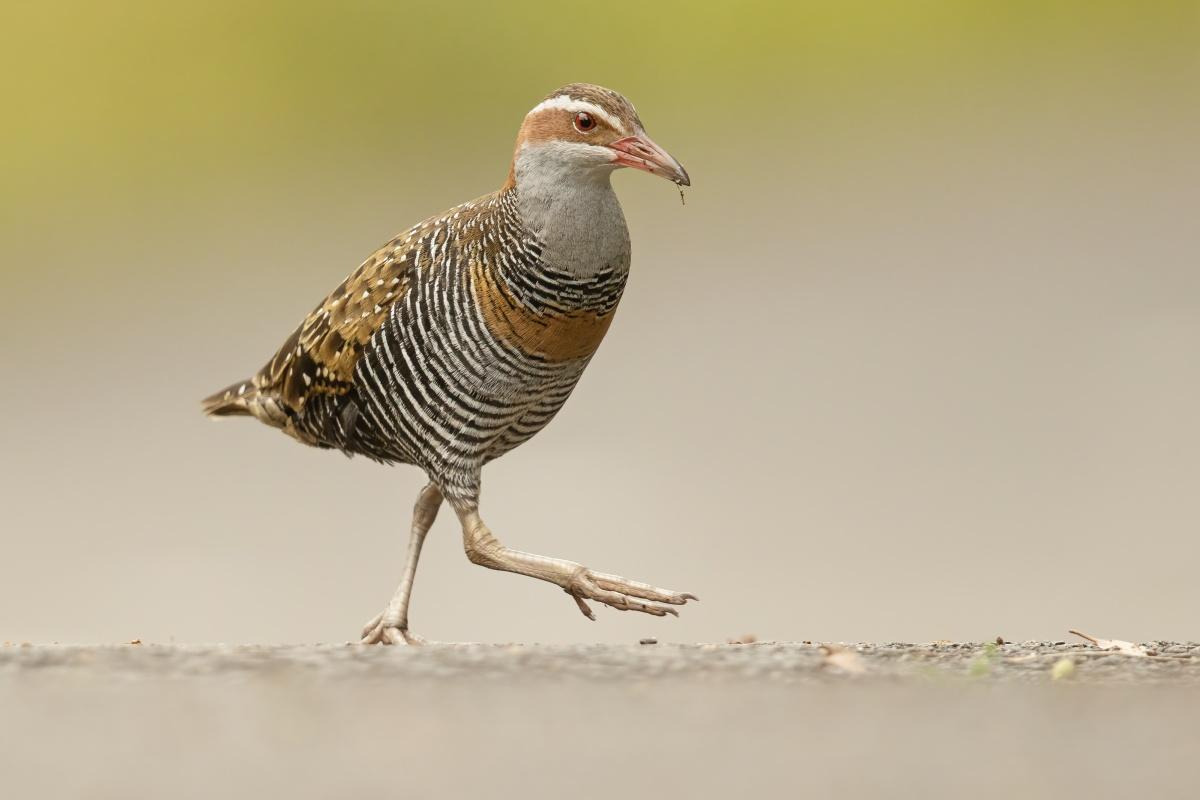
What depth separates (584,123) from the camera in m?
7.38

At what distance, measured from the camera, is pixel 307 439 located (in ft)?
28.1

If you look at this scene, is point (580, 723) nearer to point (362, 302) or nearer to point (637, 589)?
point (637, 589)

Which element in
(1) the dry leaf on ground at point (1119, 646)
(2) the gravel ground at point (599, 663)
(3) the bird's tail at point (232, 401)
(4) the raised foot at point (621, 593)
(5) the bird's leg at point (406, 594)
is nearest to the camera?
(2) the gravel ground at point (599, 663)

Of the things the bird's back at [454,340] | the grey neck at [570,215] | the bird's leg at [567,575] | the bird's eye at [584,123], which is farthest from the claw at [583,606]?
the bird's eye at [584,123]

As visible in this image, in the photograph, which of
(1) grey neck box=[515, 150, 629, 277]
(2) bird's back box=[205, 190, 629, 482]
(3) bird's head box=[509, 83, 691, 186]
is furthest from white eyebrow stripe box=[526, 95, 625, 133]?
(2) bird's back box=[205, 190, 629, 482]

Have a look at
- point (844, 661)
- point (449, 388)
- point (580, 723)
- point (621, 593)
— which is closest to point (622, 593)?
point (621, 593)

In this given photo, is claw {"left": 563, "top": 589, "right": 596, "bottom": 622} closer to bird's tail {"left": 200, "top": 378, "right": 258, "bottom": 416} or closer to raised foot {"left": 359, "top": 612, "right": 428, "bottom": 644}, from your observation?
raised foot {"left": 359, "top": 612, "right": 428, "bottom": 644}

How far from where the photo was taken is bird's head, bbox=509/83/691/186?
7289 millimetres

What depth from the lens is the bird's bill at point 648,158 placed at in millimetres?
7230

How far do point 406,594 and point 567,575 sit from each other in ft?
4.59

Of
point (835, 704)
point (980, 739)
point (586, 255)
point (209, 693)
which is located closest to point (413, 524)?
point (586, 255)

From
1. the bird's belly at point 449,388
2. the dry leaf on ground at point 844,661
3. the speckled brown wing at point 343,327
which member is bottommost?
the dry leaf on ground at point 844,661

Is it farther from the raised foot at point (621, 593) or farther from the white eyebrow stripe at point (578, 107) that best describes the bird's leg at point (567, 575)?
the white eyebrow stripe at point (578, 107)

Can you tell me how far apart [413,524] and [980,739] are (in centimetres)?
470
